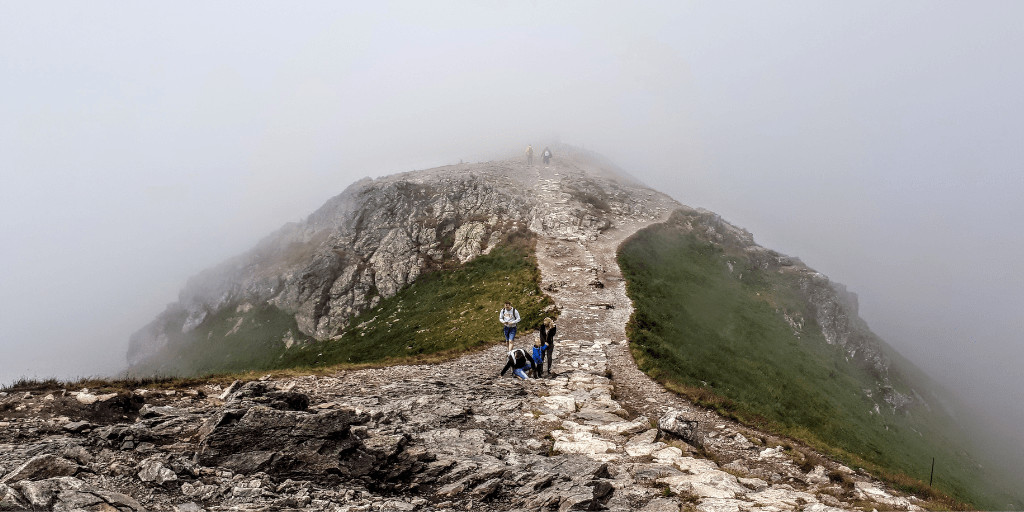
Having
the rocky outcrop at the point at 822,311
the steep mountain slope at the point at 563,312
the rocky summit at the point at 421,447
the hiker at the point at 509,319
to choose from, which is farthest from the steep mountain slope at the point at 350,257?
the rocky summit at the point at 421,447

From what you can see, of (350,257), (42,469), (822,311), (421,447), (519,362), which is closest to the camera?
(42,469)

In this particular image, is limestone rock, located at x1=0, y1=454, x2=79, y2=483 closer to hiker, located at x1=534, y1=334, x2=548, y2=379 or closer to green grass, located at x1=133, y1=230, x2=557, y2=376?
green grass, located at x1=133, y1=230, x2=557, y2=376

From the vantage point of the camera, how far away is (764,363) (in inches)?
1439

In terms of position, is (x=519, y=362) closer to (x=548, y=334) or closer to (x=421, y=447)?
(x=548, y=334)

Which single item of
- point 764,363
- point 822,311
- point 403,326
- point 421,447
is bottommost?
point 403,326

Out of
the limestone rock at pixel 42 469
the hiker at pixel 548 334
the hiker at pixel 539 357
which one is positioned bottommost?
the hiker at pixel 539 357

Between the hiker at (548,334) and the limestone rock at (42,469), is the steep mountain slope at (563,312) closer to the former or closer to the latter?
the hiker at (548,334)

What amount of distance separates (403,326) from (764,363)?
1396 inches

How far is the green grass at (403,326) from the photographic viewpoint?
3447 cm

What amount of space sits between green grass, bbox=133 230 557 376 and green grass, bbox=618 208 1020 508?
11.0m

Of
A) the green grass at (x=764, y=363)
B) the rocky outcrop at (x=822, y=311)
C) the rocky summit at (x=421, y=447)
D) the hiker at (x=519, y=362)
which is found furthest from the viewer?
the rocky outcrop at (x=822, y=311)

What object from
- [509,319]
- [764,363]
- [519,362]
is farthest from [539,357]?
[764,363]

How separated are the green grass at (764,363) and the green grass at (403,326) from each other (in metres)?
11.0

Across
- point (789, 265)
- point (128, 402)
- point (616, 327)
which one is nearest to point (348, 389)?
point (128, 402)
